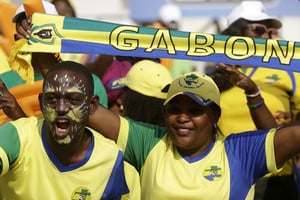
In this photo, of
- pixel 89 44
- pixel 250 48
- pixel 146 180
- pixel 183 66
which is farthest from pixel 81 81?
pixel 183 66

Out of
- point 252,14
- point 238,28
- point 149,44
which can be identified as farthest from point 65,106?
point 252,14

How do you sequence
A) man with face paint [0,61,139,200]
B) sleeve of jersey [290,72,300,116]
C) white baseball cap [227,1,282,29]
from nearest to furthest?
man with face paint [0,61,139,200], sleeve of jersey [290,72,300,116], white baseball cap [227,1,282,29]

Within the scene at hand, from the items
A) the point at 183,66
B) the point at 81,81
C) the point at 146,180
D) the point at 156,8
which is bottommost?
the point at 146,180

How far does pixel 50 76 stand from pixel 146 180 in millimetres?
788

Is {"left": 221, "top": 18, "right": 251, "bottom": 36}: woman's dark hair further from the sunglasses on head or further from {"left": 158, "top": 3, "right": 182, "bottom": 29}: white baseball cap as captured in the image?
{"left": 158, "top": 3, "right": 182, "bottom": 29}: white baseball cap

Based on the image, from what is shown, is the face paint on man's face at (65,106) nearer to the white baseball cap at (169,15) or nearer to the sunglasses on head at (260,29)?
the sunglasses on head at (260,29)

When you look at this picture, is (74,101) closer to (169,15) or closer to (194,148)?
(194,148)

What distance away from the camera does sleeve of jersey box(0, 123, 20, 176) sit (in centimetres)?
365

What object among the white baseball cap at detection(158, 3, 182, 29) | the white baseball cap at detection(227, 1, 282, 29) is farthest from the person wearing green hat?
the white baseball cap at detection(158, 3, 182, 29)

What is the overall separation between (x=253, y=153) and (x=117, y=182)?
73cm

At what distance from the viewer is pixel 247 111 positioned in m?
5.21

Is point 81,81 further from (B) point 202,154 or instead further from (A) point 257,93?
(A) point 257,93

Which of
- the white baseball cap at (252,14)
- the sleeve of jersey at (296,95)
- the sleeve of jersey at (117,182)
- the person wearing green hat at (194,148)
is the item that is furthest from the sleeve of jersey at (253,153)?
the white baseball cap at (252,14)

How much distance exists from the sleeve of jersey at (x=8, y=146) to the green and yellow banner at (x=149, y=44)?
59cm
